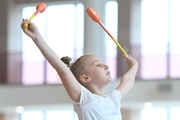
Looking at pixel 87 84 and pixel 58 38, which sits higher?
pixel 58 38

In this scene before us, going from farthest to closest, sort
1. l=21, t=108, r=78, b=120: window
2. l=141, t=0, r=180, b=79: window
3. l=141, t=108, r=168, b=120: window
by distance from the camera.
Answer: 1. l=21, t=108, r=78, b=120: window
2. l=141, t=108, r=168, b=120: window
3. l=141, t=0, r=180, b=79: window

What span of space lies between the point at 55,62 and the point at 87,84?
367mm

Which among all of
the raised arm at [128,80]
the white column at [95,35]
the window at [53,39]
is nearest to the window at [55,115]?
the window at [53,39]

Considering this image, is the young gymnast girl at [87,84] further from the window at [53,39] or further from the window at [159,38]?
the window at [53,39]

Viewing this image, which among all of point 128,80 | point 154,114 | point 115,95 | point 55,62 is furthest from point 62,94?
point 55,62

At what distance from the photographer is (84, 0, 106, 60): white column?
9.62 metres

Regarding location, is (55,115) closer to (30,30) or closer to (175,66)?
(175,66)

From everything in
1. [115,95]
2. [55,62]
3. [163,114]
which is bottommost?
[163,114]

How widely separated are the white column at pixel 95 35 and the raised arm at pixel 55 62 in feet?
22.4

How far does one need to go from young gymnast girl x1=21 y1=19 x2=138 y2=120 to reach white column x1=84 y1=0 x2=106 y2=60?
6.56m

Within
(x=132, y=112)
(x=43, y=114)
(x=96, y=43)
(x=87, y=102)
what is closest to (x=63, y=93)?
(x=96, y=43)

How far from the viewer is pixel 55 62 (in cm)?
261

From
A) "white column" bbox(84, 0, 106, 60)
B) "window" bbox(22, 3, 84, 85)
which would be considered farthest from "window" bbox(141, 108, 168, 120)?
"white column" bbox(84, 0, 106, 60)

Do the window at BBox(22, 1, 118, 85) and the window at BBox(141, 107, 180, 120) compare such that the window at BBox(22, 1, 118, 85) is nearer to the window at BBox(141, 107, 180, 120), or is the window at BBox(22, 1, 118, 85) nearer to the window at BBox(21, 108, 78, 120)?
the window at BBox(21, 108, 78, 120)
